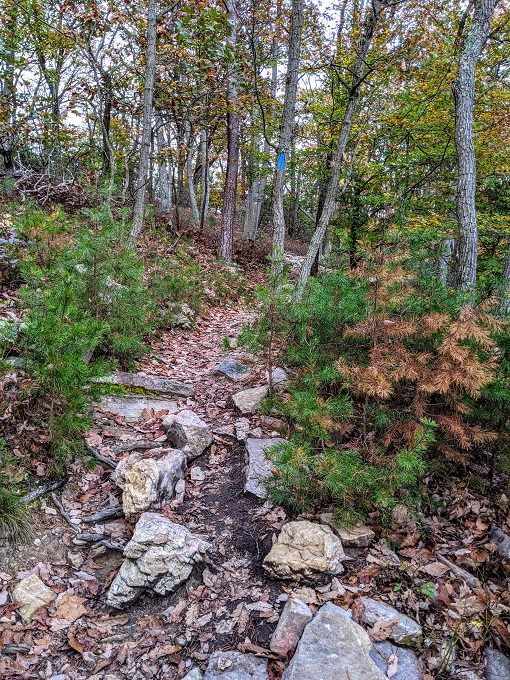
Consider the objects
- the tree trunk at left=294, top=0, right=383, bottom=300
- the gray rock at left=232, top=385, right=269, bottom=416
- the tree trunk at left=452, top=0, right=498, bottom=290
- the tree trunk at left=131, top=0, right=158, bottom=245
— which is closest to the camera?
the gray rock at left=232, top=385, right=269, bottom=416

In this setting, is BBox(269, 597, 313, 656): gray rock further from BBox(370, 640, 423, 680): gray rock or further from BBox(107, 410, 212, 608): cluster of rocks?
BBox(107, 410, 212, 608): cluster of rocks

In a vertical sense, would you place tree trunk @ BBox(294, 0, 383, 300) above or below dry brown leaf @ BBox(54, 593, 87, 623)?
above

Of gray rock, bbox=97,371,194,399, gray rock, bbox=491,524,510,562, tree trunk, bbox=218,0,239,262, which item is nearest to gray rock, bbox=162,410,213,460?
gray rock, bbox=97,371,194,399

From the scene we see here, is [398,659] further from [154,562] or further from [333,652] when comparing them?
[154,562]

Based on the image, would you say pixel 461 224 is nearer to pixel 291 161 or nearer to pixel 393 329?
pixel 393 329

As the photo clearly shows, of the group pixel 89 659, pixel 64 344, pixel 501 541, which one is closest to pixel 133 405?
pixel 64 344

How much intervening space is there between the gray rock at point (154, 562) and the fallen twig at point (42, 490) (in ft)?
3.20

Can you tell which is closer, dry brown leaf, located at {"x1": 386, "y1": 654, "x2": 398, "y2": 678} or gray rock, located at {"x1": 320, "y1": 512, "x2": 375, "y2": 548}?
dry brown leaf, located at {"x1": 386, "y1": 654, "x2": 398, "y2": 678}

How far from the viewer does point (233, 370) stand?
6250 mm

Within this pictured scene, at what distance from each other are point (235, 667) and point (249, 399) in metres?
3.00

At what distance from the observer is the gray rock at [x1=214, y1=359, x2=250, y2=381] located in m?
6.10

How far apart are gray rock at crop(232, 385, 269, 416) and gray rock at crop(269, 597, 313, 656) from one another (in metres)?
2.53

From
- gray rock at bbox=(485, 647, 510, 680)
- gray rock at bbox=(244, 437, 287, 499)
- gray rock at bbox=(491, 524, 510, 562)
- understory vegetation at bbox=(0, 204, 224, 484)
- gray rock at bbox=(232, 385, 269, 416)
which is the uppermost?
understory vegetation at bbox=(0, 204, 224, 484)

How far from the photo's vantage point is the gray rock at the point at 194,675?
2447 mm
